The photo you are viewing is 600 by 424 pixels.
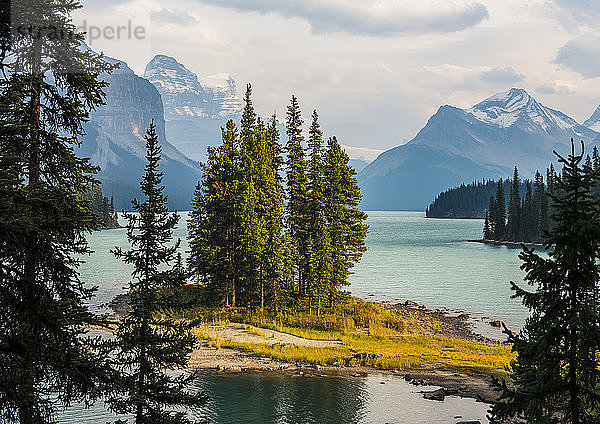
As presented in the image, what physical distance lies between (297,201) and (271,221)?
15.5ft

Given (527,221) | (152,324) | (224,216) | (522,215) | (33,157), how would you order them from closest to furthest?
(33,157)
(152,324)
(224,216)
(527,221)
(522,215)

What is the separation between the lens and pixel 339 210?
1992 inches

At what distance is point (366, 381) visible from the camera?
33656 millimetres

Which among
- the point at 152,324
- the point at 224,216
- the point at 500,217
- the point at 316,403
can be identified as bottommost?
the point at 316,403

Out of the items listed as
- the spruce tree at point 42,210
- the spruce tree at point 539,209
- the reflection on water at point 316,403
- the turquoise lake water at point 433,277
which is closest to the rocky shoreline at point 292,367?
the reflection on water at point 316,403

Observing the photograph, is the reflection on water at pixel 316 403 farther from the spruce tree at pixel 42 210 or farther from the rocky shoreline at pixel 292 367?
the spruce tree at pixel 42 210

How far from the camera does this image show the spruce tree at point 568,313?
1056 centimetres

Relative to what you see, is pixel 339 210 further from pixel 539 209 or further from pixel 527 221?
pixel 527 221

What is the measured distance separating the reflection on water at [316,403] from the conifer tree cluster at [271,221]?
52.5ft

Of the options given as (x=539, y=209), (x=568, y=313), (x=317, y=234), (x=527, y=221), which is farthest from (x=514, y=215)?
(x=568, y=313)

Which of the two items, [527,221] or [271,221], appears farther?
[527,221]

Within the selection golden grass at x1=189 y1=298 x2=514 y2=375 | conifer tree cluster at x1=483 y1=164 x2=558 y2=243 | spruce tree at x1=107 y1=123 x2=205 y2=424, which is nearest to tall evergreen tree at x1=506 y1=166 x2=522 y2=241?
conifer tree cluster at x1=483 y1=164 x2=558 y2=243

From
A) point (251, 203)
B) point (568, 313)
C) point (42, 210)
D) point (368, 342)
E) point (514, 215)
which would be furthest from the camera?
point (514, 215)

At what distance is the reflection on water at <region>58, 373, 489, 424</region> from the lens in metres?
27.4
